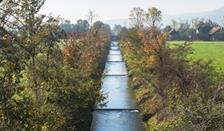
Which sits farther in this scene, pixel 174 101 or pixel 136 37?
pixel 136 37

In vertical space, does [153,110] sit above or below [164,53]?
below

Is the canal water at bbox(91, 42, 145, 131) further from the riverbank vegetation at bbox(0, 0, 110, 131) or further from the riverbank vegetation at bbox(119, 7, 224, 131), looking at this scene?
the riverbank vegetation at bbox(0, 0, 110, 131)

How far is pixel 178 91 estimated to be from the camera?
27953 millimetres

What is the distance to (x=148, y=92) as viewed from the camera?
147ft

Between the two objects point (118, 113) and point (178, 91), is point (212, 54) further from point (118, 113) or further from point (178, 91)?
point (178, 91)

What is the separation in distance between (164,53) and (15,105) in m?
24.8

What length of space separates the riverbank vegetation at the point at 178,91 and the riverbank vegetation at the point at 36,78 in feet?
16.7

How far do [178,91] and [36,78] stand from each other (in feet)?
27.5

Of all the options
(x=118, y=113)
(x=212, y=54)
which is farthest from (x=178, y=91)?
(x=212, y=54)

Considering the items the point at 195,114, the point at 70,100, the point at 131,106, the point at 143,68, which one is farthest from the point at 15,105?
the point at 131,106

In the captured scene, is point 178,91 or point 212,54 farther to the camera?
point 212,54

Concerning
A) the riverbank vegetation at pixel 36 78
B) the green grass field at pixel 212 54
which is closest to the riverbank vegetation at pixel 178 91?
the riverbank vegetation at pixel 36 78

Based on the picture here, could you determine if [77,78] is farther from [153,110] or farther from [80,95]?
[153,110]

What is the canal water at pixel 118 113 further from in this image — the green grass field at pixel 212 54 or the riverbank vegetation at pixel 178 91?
the green grass field at pixel 212 54
